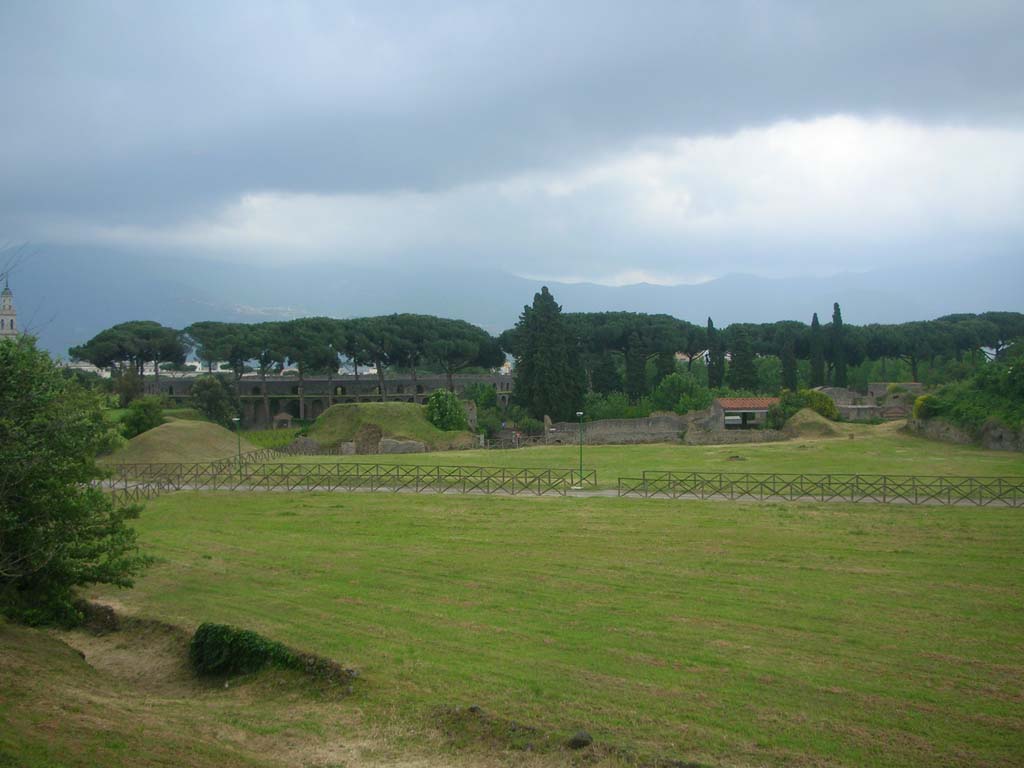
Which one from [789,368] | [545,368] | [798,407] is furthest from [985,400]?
[545,368]

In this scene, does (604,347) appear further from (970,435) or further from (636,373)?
(970,435)

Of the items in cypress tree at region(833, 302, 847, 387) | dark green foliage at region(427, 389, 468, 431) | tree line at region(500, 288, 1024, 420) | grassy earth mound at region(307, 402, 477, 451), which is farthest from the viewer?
cypress tree at region(833, 302, 847, 387)

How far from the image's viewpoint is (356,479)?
3503cm

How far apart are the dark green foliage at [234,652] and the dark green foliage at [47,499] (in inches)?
81.7

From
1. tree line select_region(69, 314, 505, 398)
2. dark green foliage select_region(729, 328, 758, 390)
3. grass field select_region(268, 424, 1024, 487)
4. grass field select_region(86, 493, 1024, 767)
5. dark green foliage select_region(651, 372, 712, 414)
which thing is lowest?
grass field select_region(86, 493, 1024, 767)

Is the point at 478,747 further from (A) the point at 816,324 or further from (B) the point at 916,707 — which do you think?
(A) the point at 816,324

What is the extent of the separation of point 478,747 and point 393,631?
452 centimetres

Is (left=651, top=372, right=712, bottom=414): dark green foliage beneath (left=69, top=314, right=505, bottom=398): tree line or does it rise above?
beneath

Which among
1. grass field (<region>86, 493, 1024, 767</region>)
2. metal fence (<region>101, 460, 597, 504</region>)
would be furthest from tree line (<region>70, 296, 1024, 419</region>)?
grass field (<region>86, 493, 1024, 767</region>)

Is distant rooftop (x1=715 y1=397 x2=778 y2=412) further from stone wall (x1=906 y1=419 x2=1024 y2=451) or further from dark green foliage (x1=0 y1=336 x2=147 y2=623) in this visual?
dark green foliage (x1=0 y1=336 x2=147 y2=623)

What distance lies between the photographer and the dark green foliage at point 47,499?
1377 centimetres

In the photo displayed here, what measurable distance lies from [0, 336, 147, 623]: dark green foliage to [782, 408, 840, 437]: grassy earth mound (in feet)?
143

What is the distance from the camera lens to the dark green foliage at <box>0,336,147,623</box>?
13773 mm

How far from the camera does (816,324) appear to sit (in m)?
68.4
